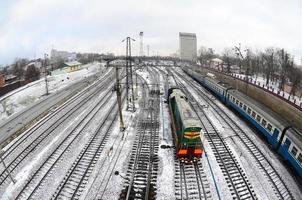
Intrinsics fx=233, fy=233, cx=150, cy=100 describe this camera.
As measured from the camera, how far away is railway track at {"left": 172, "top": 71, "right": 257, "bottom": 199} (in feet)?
53.8

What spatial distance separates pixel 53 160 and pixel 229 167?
15.1 meters

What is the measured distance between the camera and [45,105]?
40.3 metres

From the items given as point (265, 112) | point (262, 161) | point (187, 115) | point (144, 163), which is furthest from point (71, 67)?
point (262, 161)

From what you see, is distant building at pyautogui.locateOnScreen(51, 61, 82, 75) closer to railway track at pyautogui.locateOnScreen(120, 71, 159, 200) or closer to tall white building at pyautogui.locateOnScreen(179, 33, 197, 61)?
railway track at pyautogui.locateOnScreen(120, 71, 159, 200)

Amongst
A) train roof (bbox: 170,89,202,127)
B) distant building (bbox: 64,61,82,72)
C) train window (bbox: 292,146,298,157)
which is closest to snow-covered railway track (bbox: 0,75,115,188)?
train roof (bbox: 170,89,202,127)

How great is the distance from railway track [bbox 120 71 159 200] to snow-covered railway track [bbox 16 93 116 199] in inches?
242

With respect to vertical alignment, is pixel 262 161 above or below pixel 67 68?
below

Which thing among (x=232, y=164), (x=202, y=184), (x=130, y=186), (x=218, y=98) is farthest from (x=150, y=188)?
(x=218, y=98)

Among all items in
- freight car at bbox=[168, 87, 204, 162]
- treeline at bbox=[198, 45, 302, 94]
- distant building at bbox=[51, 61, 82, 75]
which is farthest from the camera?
distant building at bbox=[51, 61, 82, 75]

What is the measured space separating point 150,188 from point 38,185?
8.16 metres

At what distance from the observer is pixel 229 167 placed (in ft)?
63.6

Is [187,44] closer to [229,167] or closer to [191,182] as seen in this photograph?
[229,167]

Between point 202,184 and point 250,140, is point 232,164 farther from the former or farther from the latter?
point 250,140

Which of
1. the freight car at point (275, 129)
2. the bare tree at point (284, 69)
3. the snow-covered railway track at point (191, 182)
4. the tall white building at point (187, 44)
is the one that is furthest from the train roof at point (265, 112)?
the tall white building at point (187, 44)
